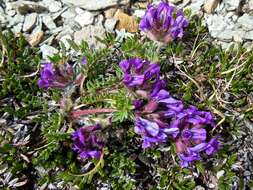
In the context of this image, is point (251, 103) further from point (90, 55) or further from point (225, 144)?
point (90, 55)

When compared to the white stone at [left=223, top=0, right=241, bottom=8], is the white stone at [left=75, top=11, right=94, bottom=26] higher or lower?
lower

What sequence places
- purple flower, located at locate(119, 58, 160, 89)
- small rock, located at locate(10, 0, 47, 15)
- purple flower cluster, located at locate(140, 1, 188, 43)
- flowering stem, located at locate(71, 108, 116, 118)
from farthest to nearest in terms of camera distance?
small rock, located at locate(10, 0, 47, 15), purple flower cluster, located at locate(140, 1, 188, 43), flowering stem, located at locate(71, 108, 116, 118), purple flower, located at locate(119, 58, 160, 89)

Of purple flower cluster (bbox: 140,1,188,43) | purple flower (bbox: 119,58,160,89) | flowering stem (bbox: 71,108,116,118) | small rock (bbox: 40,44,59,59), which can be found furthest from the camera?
small rock (bbox: 40,44,59,59)

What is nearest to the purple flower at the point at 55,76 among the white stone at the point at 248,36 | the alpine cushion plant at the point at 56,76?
the alpine cushion plant at the point at 56,76

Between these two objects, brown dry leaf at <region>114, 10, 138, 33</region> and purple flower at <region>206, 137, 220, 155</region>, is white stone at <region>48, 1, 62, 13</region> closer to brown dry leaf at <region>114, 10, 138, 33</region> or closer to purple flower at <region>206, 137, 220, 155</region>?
brown dry leaf at <region>114, 10, 138, 33</region>

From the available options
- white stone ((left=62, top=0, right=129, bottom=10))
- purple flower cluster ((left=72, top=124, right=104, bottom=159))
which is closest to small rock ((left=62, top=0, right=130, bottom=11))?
white stone ((left=62, top=0, right=129, bottom=10))

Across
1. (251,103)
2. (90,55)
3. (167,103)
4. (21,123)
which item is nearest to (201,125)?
(167,103)

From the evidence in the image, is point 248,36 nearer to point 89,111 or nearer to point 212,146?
point 212,146

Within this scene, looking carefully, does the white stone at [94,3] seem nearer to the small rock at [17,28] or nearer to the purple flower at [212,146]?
the small rock at [17,28]
